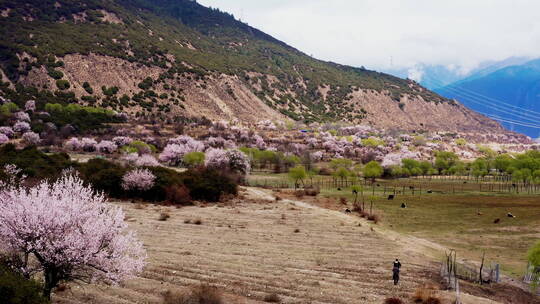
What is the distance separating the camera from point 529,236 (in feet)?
126

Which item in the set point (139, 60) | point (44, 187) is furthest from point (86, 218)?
point (139, 60)

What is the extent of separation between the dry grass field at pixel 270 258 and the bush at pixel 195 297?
491 millimetres

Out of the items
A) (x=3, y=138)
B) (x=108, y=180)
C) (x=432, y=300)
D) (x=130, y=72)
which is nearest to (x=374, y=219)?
(x=432, y=300)

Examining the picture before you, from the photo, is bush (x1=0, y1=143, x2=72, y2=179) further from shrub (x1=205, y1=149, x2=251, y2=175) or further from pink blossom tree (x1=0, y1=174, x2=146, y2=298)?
pink blossom tree (x1=0, y1=174, x2=146, y2=298)

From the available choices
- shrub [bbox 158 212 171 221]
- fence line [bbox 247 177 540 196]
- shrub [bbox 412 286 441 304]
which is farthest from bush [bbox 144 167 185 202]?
shrub [bbox 412 286 441 304]

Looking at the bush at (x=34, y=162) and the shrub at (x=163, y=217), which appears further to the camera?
the bush at (x=34, y=162)

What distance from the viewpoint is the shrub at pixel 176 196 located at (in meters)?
49.9

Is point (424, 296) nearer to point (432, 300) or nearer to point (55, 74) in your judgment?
point (432, 300)

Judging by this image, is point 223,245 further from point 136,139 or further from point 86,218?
point 136,139

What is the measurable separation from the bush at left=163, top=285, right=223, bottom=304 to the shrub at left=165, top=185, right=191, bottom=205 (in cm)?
3231

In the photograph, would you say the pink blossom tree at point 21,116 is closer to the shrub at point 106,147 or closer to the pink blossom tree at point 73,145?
the pink blossom tree at point 73,145

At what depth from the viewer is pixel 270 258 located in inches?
1035

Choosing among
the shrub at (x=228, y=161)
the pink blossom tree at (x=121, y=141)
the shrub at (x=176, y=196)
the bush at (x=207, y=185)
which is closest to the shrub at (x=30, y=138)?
the pink blossom tree at (x=121, y=141)

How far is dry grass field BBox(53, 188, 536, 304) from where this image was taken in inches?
759
